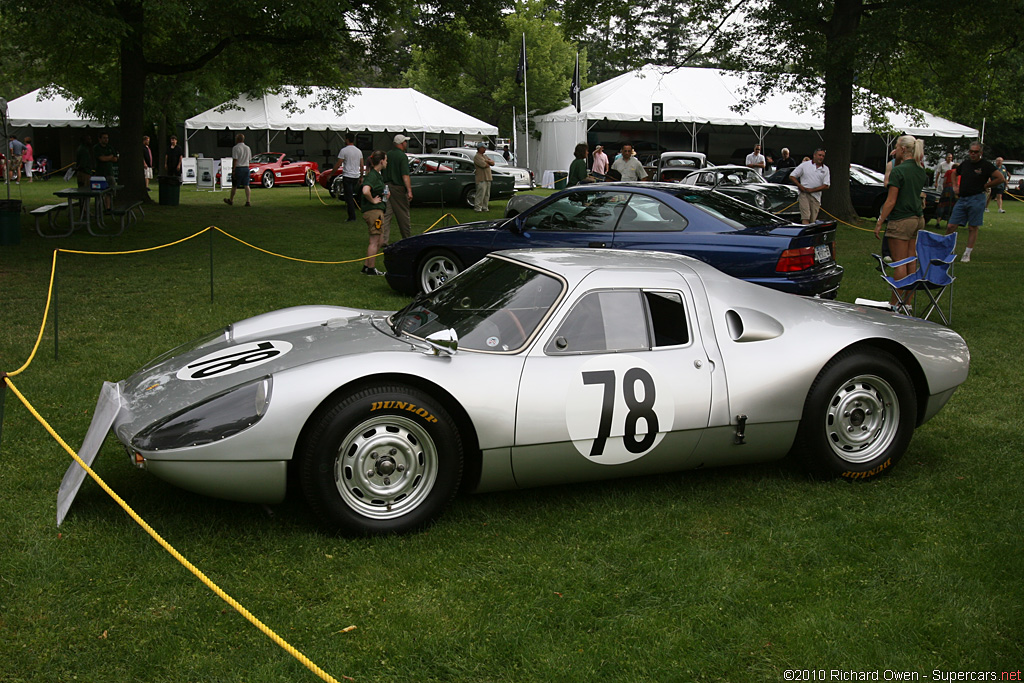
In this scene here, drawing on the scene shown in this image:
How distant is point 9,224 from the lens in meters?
14.2

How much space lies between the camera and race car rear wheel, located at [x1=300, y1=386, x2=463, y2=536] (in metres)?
3.91

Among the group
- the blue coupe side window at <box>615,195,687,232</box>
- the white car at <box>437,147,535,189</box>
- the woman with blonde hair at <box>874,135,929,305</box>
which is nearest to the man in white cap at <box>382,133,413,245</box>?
the blue coupe side window at <box>615,195,687,232</box>

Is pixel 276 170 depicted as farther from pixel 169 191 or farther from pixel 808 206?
pixel 808 206

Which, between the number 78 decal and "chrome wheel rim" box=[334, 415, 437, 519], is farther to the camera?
the number 78 decal

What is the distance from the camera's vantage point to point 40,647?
3207mm

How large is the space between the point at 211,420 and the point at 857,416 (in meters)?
3.29

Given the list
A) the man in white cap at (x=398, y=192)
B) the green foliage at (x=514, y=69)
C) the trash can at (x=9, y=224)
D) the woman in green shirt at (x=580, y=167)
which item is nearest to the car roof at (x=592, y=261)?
the man in white cap at (x=398, y=192)

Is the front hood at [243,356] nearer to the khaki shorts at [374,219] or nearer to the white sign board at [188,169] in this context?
the khaki shorts at [374,219]

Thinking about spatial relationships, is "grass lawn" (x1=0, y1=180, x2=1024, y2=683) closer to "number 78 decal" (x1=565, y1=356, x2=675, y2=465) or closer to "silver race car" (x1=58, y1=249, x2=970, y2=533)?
"silver race car" (x1=58, y1=249, x2=970, y2=533)

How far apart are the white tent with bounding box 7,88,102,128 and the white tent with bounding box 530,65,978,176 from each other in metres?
18.3

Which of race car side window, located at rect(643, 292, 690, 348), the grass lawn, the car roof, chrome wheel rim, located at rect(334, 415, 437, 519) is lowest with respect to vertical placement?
the grass lawn


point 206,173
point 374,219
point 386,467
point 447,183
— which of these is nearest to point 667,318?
point 386,467

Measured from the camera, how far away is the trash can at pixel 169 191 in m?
22.8

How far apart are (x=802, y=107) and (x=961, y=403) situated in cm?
2053
